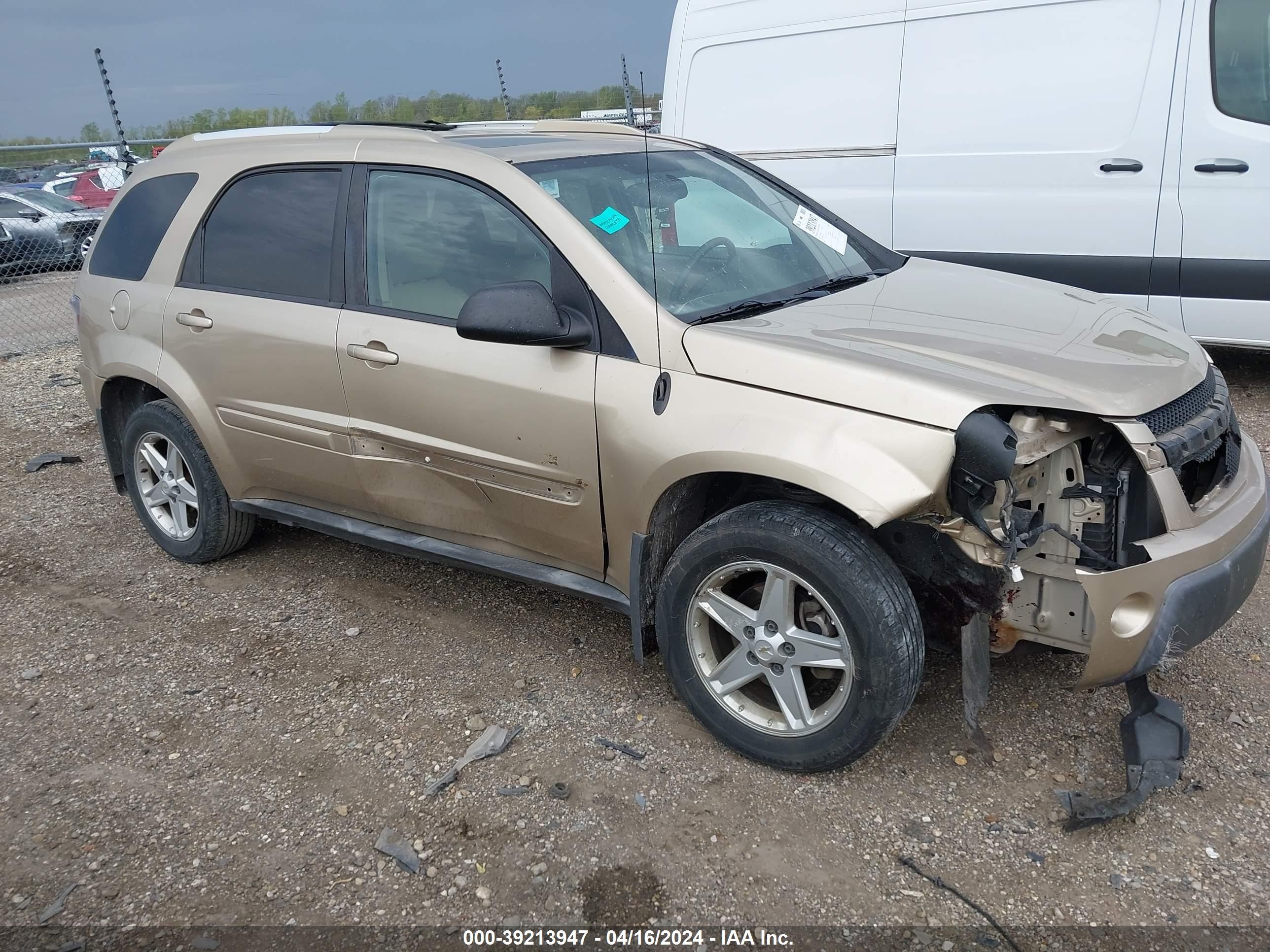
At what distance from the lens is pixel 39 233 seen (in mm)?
13570

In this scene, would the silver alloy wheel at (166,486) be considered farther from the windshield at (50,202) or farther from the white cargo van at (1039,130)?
the windshield at (50,202)

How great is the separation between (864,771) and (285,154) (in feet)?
9.89

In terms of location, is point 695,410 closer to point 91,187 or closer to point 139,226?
point 139,226

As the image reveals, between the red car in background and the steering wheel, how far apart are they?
48.9 feet

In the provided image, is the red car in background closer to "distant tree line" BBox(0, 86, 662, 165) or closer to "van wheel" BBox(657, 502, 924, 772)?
"distant tree line" BBox(0, 86, 662, 165)

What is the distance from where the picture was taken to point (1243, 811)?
2.61 m

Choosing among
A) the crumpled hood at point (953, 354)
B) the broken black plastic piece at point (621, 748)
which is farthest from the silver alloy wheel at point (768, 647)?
the crumpled hood at point (953, 354)

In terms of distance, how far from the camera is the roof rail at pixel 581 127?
12.9ft

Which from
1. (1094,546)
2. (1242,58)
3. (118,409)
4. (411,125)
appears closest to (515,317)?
(411,125)

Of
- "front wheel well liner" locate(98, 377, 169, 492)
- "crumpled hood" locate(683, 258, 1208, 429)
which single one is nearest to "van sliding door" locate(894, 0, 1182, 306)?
"crumpled hood" locate(683, 258, 1208, 429)

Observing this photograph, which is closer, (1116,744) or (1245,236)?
(1116,744)

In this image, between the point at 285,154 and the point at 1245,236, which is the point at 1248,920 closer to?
the point at 285,154

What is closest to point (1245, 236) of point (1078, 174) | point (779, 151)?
point (1078, 174)

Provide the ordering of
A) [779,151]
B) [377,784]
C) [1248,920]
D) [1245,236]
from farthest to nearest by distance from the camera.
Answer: [779,151], [1245,236], [377,784], [1248,920]
